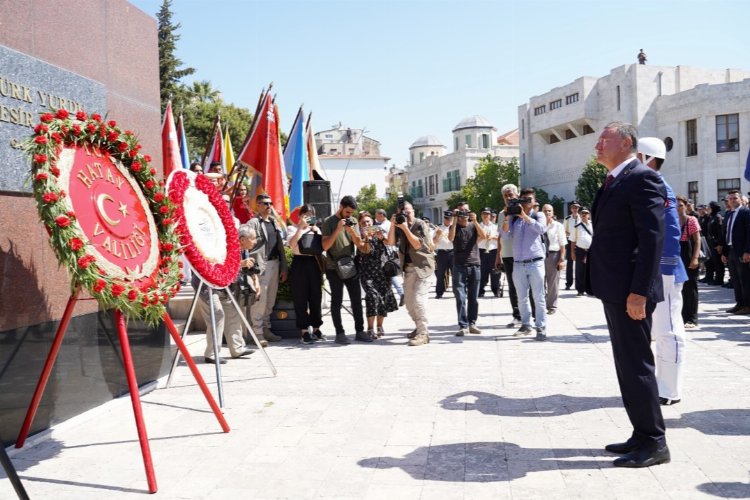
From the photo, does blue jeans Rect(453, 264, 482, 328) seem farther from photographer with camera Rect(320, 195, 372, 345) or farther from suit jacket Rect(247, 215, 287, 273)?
suit jacket Rect(247, 215, 287, 273)

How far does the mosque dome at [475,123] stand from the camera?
101750 millimetres

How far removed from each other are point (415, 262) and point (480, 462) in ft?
16.8

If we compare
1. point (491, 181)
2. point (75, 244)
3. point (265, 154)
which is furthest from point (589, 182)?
point (75, 244)

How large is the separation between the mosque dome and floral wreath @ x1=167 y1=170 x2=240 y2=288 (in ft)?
322

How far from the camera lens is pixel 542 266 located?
9.27 meters

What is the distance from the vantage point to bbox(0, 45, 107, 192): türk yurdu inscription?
4.73 metres

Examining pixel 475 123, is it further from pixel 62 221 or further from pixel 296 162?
pixel 62 221

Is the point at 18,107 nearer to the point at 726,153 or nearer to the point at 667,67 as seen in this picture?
Result: the point at 726,153

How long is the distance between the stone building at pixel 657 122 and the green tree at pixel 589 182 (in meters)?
4.03

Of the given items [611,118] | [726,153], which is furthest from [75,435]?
[611,118]

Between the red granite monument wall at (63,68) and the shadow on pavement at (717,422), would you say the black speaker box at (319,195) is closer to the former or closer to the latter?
the red granite monument wall at (63,68)

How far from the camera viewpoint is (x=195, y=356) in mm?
8414

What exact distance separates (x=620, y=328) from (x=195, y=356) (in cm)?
562

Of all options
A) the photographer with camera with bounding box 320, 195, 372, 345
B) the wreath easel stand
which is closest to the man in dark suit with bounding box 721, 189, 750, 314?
the photographer with camera with bounding box 320, 195, 372, 345
